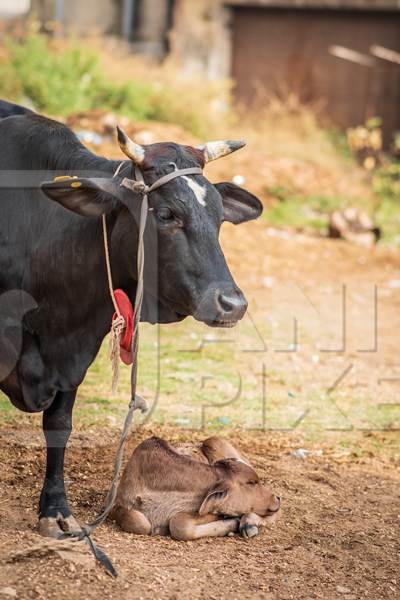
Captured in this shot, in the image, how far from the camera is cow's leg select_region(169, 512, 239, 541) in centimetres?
476

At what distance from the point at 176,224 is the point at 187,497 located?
1427mm

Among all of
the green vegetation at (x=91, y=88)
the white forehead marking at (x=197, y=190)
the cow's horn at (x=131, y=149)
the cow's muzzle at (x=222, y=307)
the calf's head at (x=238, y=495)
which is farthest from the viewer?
the green vegetation at (x=91, y=88)

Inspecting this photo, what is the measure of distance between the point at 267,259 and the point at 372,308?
5.92 feet

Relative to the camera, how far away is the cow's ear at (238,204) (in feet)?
16.2

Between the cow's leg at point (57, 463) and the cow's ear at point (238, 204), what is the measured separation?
118 centimetres

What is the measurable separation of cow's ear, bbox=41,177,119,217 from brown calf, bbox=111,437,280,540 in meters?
1.31

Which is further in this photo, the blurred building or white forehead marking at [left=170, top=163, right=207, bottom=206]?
the blurred building

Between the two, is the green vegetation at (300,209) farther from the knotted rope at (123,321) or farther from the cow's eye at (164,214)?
the cow's eye at (164,214)

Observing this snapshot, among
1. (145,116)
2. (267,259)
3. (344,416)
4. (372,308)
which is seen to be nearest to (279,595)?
(344,416)

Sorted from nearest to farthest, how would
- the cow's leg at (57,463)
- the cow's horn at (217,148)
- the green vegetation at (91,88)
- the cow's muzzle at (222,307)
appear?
1. the cow's muzzle at (222,307)
2. the cow's horn at (217,148)
3. the cow's leg at (57,463)
4. the green vegetation at (91,88)

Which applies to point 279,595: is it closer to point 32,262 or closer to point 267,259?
point 32,262

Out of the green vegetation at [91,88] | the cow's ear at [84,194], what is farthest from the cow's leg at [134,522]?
the green vegetation at [91,88]

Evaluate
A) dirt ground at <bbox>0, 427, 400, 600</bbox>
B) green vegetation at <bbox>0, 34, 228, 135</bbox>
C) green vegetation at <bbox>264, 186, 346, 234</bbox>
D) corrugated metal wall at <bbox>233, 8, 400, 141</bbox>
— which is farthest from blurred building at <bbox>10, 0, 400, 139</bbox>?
dirt ground at <bbox>0, 427, 400, 600</bbox>

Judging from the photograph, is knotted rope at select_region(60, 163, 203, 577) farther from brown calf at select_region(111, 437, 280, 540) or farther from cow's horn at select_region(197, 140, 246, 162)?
brown calf at select_region(111, 437, 280, 540)
